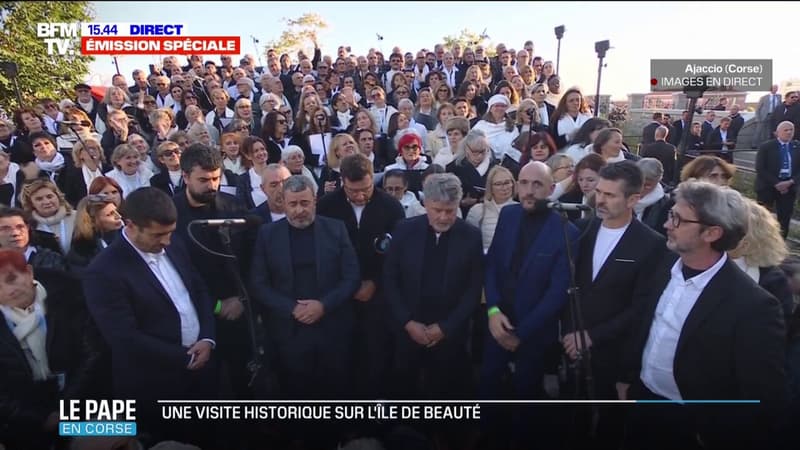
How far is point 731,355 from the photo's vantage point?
2199 millimetres

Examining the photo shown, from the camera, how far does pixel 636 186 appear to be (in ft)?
9.15

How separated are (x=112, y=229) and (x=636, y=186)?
→ 135 inches

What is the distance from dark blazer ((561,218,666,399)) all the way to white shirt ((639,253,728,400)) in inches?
10.5

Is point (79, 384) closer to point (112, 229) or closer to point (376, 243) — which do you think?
point (112, 229)

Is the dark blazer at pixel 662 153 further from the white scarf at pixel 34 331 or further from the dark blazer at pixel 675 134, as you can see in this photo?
the white scarf at pixel 34 331

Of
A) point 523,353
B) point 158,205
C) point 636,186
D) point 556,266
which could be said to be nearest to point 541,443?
point 523,353

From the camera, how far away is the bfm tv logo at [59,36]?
7.98m

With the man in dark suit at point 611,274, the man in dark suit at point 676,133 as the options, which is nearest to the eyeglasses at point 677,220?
the man in dark suit at point 611,274

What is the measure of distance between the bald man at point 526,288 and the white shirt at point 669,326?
0.59 metres

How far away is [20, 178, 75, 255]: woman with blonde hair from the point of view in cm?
346

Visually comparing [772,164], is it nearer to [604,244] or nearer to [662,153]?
[662,153]

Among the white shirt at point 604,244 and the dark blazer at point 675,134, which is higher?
the dark blazer at point 675,134

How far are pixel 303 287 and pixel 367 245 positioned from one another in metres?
0.72

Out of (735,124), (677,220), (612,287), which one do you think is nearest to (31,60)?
(612,287)
